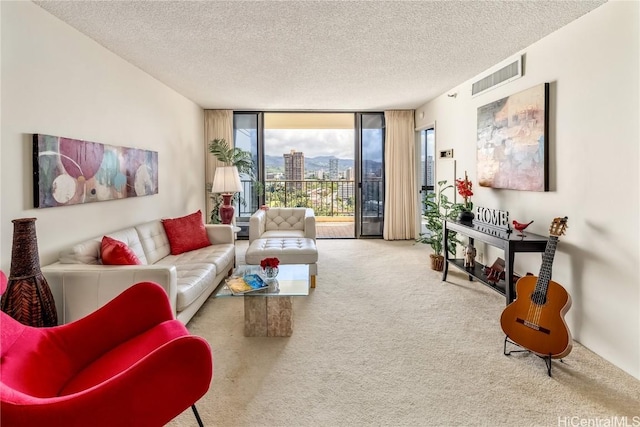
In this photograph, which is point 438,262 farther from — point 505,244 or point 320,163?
point 320,163

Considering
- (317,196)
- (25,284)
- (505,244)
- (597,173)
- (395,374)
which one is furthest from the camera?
(317,196)

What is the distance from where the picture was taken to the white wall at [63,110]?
216 centimetres

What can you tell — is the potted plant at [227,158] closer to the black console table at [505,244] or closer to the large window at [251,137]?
the large window at [251,137]

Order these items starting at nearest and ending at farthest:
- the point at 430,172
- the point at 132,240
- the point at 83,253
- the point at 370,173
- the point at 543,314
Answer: the point at 543,314 < the point at 83,253 < the point at 132,240 < the point at 430,172 < the point at 370,173

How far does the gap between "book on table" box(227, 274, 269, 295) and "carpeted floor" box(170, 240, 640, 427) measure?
38cm

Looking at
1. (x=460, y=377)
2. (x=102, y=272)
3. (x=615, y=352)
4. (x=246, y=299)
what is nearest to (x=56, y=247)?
(x=102, y=272)

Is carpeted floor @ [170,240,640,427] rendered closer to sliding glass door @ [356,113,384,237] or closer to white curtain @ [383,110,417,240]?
white curtain @ [383,110,417,240]

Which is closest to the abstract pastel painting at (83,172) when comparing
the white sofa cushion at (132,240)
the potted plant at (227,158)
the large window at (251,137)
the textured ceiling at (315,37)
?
the white sofa cushion at (132,240)

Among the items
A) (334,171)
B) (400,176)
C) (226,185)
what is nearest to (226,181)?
(226,185)

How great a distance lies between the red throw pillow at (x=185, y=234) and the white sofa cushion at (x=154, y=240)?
0.06 meters

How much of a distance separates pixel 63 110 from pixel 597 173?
Result: 3795 millimetres

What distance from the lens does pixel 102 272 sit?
225 centimetres

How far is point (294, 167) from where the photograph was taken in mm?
7605

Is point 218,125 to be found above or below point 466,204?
above
